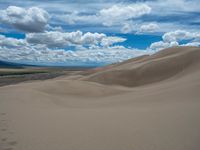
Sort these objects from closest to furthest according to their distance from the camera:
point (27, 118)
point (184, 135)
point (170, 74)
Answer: point (184, 135)
point (27, 118)
point (170, 74)

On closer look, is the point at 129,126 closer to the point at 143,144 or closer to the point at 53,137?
the point at 143,144

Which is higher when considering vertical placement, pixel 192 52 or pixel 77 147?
pixel 192 52

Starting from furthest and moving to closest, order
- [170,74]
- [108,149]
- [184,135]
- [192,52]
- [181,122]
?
1. [192,52]
2. [170,74]
3. [181,122]
4. [184,135]
5. [108,149]

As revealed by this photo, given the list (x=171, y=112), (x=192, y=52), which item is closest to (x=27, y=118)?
(x=171, y=112)

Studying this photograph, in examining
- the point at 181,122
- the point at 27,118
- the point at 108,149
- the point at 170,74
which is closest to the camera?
the point at 108,149

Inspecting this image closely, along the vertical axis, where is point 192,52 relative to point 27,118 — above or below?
above

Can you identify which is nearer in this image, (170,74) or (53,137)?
(53,137)

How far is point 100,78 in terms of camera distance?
99.3ft

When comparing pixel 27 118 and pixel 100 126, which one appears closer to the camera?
pixel 100 126

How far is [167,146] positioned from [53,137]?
2597 mm

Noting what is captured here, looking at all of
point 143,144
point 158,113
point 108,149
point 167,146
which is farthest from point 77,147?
point 158,113

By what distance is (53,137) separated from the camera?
5.97m

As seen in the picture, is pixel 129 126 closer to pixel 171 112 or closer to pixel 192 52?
pixel 171 112

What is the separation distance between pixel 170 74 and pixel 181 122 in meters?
19.4
